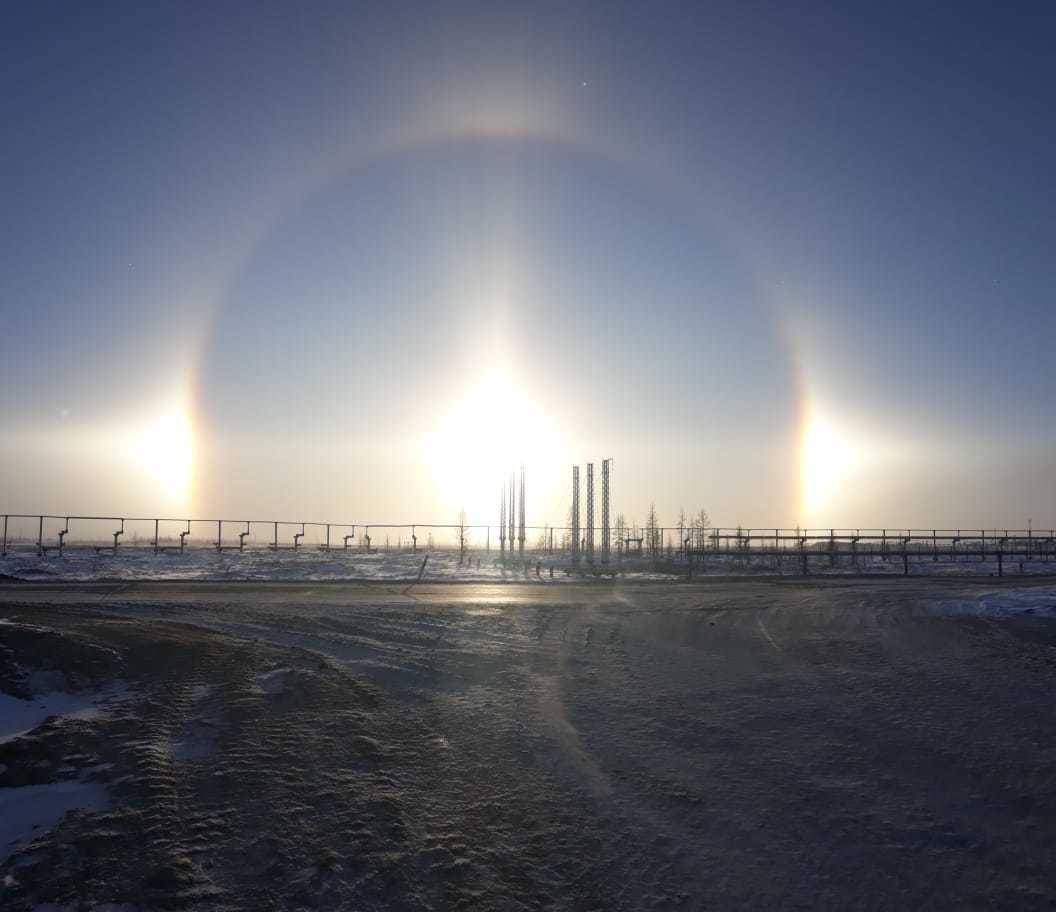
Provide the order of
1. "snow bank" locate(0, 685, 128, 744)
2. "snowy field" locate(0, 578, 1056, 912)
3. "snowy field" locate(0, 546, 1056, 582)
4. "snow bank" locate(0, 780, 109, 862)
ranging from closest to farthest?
"snowy field" locate(0, 578, 1056, 912) → "snow bank" locate(0, 780, 109, 862) → "snow bank" locate(0, 685, 128, 744) → "snowy field" locate(0, 546, 1056, 582)

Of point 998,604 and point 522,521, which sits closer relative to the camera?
point 998,604

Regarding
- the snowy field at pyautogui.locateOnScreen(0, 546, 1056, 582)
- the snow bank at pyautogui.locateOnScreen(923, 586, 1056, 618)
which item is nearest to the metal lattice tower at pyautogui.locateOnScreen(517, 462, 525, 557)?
the snowy field at pyautogui.locateOnScreen(0, 546, 1056, 582)

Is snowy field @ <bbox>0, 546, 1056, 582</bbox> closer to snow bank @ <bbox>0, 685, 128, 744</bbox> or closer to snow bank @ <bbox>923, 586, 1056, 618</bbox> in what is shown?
snow bank @ <bbox>923, 586, 1056, 618</bbox>

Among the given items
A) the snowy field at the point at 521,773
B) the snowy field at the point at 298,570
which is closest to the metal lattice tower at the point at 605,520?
the snowy field at the point at 298,570

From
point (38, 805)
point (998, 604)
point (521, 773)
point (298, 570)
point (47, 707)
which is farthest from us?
point (298, 570)

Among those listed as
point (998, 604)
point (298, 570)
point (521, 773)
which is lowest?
point (521, 773)

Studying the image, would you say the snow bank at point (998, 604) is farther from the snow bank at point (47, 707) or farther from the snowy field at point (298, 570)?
the snow bank at point (47, 707)

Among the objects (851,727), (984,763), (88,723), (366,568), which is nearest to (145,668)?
(88,723)

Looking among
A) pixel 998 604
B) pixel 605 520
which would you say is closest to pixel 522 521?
pixel 605 520

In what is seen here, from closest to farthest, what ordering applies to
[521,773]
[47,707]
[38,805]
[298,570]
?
[38,805], [521,773], [47,707], [298,570]

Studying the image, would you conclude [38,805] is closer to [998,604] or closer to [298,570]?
[998,604]
